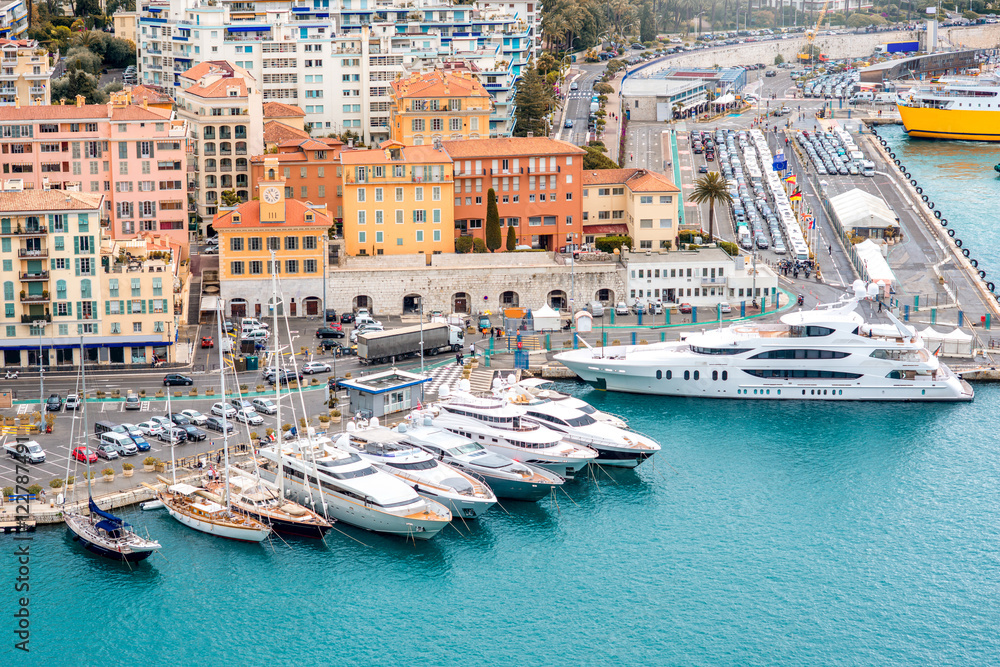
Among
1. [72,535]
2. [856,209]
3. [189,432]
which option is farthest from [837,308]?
[72,535]

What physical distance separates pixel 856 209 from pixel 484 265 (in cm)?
4030

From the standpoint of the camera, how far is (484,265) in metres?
114

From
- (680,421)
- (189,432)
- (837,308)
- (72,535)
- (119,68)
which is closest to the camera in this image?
(72,535)

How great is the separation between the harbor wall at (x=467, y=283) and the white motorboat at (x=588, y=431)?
2333 cm

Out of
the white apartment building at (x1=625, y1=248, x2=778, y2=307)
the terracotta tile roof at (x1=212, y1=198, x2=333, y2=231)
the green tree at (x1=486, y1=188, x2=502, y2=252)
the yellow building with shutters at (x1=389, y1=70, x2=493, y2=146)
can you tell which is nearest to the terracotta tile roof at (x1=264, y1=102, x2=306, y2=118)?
the yellow building with shutters at (x1=389, y1=70, x2=493, y2=146)

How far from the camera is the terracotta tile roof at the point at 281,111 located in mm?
143000

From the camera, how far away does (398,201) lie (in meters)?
118

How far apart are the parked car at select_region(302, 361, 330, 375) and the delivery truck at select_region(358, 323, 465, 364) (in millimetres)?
2828

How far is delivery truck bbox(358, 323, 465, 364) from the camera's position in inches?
3964

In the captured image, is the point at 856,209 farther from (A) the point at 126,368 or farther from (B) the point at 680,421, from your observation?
(A) the point at 126,368

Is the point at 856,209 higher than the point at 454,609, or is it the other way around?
the point at 856,209

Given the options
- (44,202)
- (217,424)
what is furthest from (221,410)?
(44,202)

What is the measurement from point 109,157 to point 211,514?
50050mm

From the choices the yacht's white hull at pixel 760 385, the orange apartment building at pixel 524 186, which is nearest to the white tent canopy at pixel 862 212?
the orange apartment building at pixel 524 186
